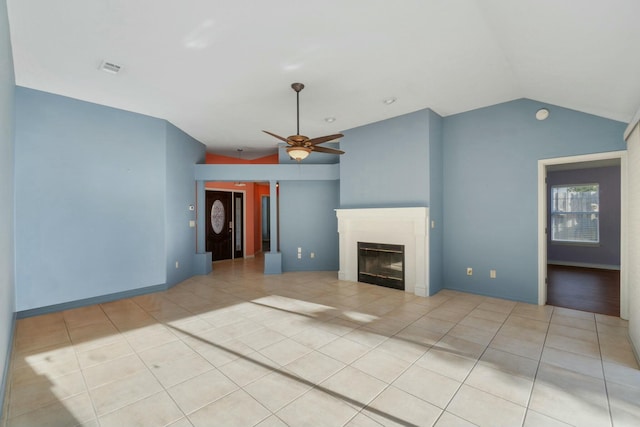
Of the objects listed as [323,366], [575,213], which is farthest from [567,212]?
[323,366]

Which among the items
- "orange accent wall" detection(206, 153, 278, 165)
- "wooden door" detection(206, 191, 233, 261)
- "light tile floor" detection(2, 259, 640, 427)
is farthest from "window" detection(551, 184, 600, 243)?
"wooden door" detection(206, 191, 233, 261)

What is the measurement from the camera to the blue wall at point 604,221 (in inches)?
259

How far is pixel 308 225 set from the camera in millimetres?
6594

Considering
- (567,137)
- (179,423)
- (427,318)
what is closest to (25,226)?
(179,423)

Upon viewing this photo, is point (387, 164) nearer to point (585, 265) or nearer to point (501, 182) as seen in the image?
point (501, 182)

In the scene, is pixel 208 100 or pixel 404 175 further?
pixel 404 175

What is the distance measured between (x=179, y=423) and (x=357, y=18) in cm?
334

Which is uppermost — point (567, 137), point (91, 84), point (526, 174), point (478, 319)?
point (91, 84)

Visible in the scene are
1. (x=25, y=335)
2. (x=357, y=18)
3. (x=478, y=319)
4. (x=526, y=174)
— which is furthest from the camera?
(x=526, y=174)

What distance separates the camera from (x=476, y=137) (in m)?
4.57

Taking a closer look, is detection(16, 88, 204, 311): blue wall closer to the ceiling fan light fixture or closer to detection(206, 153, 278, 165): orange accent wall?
detection(206, 153, 278, 165): orange accent wall

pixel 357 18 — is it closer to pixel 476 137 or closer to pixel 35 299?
pixel 476 137

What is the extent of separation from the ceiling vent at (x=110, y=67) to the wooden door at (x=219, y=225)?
466cm

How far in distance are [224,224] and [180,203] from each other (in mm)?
2660
